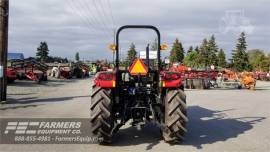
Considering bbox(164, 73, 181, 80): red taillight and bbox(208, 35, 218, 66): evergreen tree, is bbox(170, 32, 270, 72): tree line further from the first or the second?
bbox(164, 73, 181, 80): red taillight

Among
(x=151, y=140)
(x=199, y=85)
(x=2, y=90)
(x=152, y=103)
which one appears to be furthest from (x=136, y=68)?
(x=199, y=85)

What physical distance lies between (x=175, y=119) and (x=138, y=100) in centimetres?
110

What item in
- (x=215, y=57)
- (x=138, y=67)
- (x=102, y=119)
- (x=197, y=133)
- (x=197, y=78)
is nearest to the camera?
(x=102, y=119)

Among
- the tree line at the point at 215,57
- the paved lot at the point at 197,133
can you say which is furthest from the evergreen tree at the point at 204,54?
the paved lot at the point at 197,133

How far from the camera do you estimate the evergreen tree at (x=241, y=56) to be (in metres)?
99.8

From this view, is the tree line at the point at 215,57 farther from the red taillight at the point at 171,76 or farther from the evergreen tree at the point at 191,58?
the red taillight at the point at 171,76

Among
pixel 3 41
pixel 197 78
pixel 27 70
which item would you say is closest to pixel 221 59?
pixel 197 78

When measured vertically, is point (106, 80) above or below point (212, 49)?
below

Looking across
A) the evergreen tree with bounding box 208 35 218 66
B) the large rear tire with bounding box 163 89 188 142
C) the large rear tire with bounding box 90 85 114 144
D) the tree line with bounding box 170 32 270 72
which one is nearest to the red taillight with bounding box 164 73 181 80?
the large rear tire with bounding box 163 89 188 142

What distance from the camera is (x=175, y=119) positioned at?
30.6 feet

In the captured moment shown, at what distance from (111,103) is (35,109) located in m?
7.40

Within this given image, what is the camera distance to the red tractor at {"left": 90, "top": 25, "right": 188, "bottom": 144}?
9.32 m

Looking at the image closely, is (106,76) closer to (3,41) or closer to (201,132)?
(201,132)

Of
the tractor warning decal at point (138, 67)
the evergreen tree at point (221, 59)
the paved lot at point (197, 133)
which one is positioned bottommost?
the paved lot at point (197, 133)
